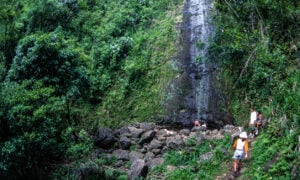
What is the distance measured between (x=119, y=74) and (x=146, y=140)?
4.10m

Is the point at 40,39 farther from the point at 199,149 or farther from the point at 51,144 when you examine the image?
the point at 199,149

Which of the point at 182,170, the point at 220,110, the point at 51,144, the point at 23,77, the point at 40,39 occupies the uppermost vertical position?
the point at 40,39

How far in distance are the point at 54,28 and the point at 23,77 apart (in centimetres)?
624

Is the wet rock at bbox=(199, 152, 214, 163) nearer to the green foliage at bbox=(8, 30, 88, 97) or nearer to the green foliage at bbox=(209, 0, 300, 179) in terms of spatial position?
the green foliage at bbox=(209, 0, 300, 179)

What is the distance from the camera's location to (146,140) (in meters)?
14.0

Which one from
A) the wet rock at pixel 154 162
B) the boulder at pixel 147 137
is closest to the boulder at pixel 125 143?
the boulder at pixel 147 137

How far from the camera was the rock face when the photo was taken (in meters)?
13.2

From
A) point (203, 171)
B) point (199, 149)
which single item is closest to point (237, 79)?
point (199, 149)

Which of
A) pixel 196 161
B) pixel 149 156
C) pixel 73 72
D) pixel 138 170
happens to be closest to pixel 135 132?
pixel 149 156

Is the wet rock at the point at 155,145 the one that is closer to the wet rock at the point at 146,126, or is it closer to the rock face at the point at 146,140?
the rock face at the point at 146,140

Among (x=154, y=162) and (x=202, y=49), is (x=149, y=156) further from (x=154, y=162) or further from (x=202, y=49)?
(x=202, y=49)

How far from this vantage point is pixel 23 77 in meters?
12.1

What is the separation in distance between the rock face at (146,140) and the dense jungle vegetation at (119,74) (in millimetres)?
532

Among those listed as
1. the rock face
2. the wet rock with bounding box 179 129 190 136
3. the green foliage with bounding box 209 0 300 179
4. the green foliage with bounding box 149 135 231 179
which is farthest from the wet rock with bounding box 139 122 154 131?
the green foliage with bounding box 209 0 300 179
